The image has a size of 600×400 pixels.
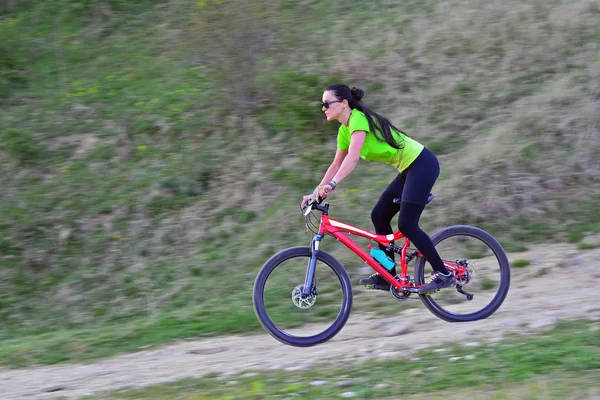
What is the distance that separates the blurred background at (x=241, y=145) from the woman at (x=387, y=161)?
138 centimetres

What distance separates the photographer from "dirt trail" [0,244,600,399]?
232 inches

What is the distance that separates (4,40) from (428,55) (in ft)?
28.8

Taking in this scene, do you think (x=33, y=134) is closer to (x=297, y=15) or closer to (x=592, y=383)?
(x=297, y=15)

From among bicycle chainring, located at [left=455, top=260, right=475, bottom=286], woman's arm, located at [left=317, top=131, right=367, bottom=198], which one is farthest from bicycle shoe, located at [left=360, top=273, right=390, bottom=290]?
woman's arm, located at [left=317, top=131, right=367, bottom=198]

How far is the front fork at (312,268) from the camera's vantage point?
Result: 6.21m

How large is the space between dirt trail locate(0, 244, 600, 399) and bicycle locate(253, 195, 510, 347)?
0.18 metres

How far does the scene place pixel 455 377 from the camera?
16.4 feet

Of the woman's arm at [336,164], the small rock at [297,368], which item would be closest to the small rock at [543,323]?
the small rock at [297,368]

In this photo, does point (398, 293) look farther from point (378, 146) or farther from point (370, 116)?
point (370, 116)

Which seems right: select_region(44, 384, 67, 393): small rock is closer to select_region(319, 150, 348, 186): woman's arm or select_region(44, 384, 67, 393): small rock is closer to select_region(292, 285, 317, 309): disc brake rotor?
select_region(292, 285, 317, 309): disc brake rotor

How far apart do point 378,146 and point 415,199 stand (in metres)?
0.56

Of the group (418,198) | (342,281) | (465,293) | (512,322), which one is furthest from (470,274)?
(342,281)

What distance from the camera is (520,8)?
42.0ft

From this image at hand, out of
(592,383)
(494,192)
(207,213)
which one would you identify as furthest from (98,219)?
(592,383)
